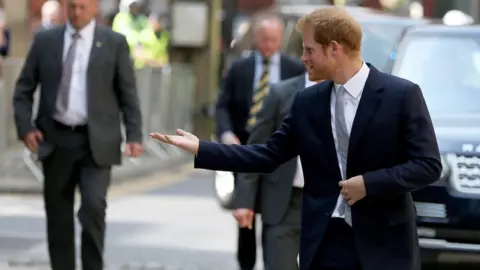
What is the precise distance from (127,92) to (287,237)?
1569 mm

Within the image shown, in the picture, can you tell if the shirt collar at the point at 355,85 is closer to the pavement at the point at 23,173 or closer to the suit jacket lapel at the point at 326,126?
the suit jacket lapel at the point at 326,126

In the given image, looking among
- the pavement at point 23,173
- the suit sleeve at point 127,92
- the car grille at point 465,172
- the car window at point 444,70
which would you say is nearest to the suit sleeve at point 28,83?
the suit sleeve at point 127,92

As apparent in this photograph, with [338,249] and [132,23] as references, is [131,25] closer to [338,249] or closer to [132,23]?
[132,23]

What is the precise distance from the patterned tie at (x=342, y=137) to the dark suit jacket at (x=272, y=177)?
2.15 metres

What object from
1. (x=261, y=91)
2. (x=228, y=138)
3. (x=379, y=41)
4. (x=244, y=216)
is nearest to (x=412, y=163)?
(x=244, y=216)

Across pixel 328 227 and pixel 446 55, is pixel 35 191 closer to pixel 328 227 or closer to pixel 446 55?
pixel 446 55

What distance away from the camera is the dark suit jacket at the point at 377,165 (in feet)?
15.7

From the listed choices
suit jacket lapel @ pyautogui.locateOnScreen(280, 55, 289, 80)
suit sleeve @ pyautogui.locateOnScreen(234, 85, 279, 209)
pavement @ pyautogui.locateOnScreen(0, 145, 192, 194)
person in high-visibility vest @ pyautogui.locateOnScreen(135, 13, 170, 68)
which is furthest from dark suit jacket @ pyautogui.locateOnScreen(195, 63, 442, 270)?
person in high-visibility vest @ pyautogui.locateOnScreen(135, 13, 170, 68)

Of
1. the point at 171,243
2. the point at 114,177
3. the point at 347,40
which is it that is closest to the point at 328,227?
the point at 347,40

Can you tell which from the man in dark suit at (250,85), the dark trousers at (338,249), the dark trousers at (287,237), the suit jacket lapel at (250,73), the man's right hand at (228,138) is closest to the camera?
the dark trousers at (338,249)

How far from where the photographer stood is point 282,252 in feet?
23.3

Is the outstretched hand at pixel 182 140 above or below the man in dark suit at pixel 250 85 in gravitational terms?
above

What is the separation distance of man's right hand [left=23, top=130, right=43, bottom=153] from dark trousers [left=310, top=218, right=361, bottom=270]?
3392 millimetres

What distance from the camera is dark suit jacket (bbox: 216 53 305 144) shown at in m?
9.06
